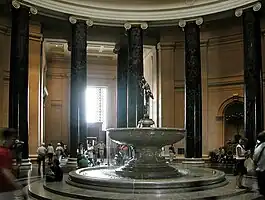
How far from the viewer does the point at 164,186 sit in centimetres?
775

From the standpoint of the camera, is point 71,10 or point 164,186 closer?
point 164,186

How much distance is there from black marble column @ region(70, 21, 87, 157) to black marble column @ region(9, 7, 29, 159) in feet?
7.48

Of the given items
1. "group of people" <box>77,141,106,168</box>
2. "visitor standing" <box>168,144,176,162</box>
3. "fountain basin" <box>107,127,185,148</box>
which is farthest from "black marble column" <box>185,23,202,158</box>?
"fountain basin" <box>107,127,185,148</box>

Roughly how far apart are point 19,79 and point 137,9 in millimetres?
6283

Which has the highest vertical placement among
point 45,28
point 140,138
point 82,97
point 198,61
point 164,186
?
point 45,28

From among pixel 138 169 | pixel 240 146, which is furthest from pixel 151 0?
pixel 138 169

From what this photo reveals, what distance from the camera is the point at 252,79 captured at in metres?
15.2

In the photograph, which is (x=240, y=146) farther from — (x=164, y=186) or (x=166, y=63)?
(x=166, y=63)

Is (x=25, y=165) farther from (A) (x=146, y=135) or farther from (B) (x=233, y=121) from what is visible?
(B) (x=233, y=121)

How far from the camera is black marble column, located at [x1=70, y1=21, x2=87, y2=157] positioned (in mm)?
16516

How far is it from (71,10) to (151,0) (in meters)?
3.51

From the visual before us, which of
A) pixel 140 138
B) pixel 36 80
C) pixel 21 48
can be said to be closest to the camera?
pixel 140 138

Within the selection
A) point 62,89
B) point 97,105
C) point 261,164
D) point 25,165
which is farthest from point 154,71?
point 261,164

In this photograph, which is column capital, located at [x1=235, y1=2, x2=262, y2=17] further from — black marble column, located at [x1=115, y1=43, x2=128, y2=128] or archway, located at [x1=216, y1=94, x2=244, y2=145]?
black marble column, located at [x1=115, y1=43, x2=128, y2=128]
